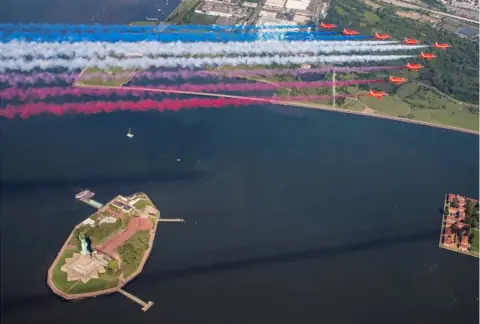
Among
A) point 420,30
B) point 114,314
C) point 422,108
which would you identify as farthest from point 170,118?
point 420,30

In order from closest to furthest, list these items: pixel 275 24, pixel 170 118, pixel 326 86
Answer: pixel 170 118 → pixel 326 86 → pixel 275 24

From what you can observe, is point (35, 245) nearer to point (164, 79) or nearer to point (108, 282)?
point (108, 282)

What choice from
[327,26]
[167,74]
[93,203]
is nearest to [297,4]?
[327,26]

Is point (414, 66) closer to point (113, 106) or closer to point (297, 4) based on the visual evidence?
point (297, 4)

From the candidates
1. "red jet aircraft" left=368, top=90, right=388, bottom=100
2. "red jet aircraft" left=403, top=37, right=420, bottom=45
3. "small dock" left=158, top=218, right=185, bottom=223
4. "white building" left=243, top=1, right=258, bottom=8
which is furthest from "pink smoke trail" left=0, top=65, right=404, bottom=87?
"small dock" left=158, top=218, right=185, bottom=223

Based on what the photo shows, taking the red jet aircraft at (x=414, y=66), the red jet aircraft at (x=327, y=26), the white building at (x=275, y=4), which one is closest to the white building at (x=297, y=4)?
the white building at (x=275, y=4)

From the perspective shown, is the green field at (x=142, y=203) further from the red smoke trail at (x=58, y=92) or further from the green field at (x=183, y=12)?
the green field at (x=183, y=12)
